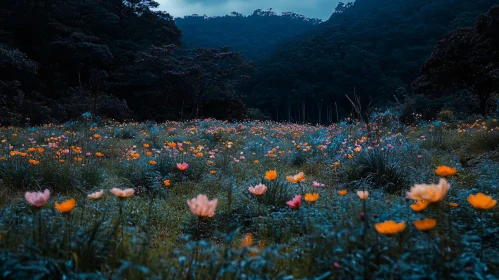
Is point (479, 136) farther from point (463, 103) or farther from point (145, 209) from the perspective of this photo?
point (463, 103)

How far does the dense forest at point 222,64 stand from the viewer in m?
13.6

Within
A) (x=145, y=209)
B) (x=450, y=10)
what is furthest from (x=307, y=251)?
(x=450, y=10)

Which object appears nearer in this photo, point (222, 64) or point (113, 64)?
point (113, 64)

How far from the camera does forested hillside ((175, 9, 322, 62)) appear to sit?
46750 mm

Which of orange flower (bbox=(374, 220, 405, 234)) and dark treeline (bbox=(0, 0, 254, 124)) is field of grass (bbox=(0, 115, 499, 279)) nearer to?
orange flower (bbox=(374, 220, 405, 234))

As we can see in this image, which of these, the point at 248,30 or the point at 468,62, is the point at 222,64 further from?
the point at 248,30

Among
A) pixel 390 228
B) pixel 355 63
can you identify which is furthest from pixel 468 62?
pixel 355 63

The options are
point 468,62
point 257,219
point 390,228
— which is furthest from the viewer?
point 468,62

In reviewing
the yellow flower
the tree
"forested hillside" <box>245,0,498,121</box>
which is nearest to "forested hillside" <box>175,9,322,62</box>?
"forested hillside" <box>245,0,498,121</box>

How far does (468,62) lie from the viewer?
40.5ft

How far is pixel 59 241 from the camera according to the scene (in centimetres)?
133

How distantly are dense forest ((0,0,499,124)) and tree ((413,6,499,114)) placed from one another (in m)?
0.04

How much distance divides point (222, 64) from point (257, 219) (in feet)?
69.3

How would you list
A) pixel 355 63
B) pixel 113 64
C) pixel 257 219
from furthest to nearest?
pixel 355 63
pixel 113 64
pixel 257 219
